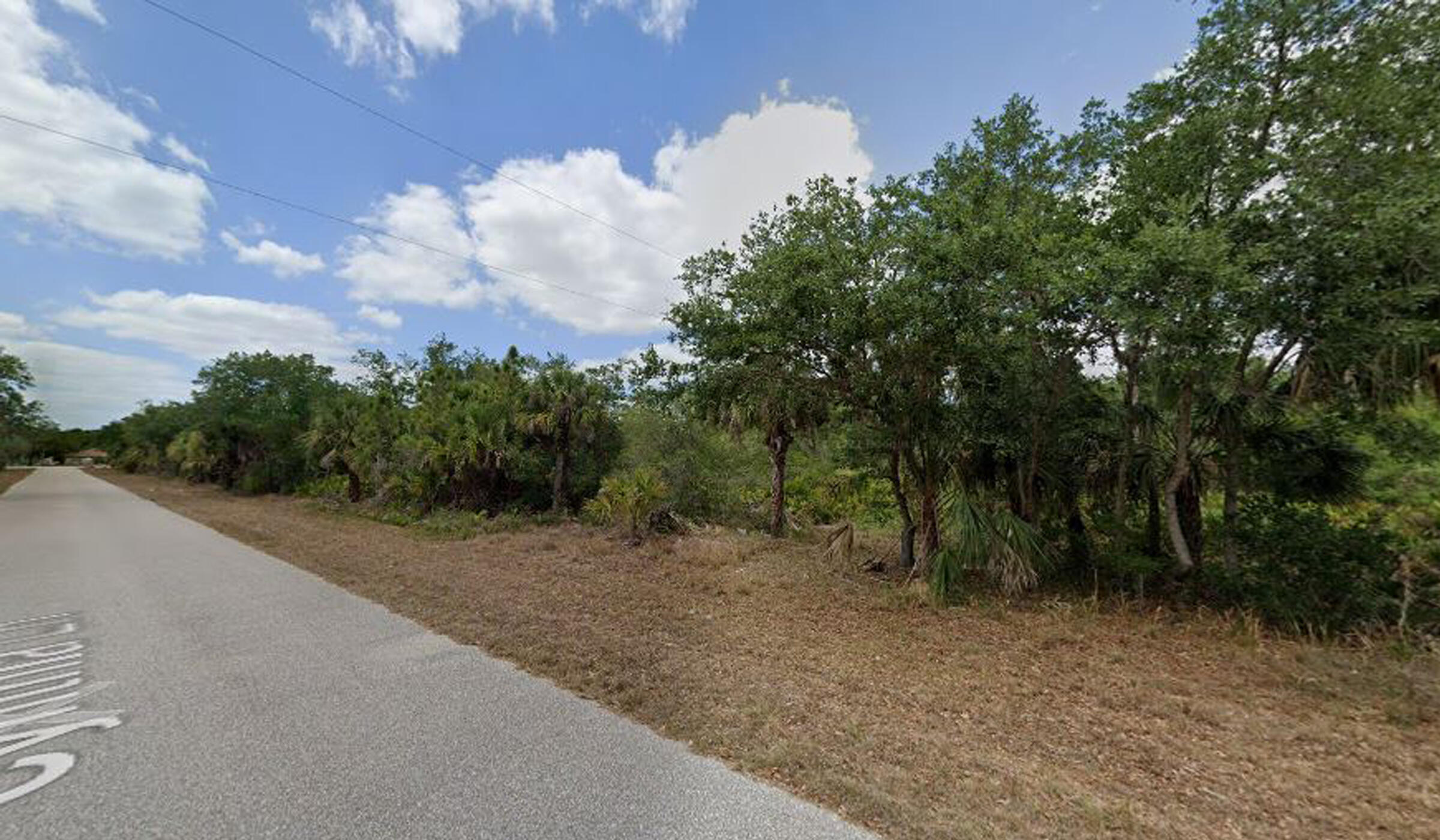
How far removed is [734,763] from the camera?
10.4 feet

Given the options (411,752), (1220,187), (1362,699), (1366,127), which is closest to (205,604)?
(411,752)

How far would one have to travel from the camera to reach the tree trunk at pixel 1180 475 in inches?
239

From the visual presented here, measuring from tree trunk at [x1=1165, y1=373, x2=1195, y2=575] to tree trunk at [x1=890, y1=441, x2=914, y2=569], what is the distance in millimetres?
3109

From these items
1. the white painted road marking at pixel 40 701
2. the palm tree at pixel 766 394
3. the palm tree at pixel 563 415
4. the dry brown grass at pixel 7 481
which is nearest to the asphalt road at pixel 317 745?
the white painted road marking at pixel 40 701

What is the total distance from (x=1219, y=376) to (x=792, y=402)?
16.6 ft

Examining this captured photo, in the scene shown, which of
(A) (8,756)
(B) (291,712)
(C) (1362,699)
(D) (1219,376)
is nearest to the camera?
(A) (8,756)

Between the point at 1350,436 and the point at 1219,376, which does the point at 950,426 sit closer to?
the point at 1219,376

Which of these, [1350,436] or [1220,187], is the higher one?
[1220,187]

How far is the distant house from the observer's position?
9881 centimetres

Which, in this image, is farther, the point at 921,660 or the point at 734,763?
the point at 921,660

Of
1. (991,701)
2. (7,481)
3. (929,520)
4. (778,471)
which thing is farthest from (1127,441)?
(7,481)

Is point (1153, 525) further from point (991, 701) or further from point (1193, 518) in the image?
point (991, 701)

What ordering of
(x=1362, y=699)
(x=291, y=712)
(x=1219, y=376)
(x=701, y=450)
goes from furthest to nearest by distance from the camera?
(x=701, y=450) < (x=1219, y=376) < (x=1362, y=699) < (x=291, y=712)

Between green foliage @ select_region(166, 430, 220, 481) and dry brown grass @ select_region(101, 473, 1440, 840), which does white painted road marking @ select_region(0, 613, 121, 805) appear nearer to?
dry brown grass @ select_region(101, 473, 1440, 840)
